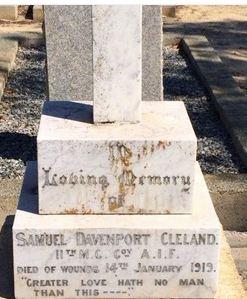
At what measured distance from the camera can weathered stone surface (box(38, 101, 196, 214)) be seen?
11.2 feet

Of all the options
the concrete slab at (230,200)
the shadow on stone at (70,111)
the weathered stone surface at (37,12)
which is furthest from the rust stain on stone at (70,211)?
the weathered stone surface at (37,12)

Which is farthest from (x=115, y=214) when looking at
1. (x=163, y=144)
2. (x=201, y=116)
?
(x=201, y=116)

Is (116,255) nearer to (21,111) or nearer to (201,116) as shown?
(201,116)

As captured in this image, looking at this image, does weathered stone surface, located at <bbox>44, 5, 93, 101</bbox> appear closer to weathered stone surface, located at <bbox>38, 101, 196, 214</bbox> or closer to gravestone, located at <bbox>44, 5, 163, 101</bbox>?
gravestone, located at <bbox>44, 5, 163, 101</bbox>

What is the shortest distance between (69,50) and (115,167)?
7.69ft

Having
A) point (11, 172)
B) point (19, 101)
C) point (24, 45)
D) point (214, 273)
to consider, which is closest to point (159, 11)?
point (11, 172)

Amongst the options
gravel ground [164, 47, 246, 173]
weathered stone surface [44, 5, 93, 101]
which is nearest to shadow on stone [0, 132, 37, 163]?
weathered stone surface [44, 5, 93, 101]

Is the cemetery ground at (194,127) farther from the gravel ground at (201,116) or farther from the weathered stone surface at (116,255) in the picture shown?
the weathered stone surface at (116,255)

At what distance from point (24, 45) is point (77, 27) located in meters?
4.06

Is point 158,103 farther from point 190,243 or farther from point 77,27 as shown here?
point 77,27

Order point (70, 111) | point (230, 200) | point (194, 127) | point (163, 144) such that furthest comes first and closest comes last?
point (194, 127), point (230, 200), point (70, 111), point (163, 144)

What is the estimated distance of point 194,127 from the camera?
6562 millimetres

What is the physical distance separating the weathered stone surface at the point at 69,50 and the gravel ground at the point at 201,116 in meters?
1.02

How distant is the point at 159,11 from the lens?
5668 mm
